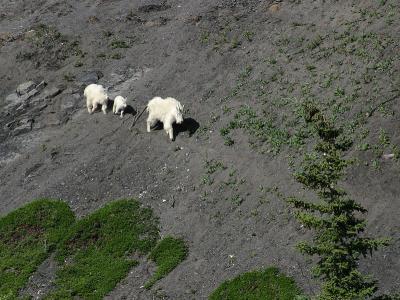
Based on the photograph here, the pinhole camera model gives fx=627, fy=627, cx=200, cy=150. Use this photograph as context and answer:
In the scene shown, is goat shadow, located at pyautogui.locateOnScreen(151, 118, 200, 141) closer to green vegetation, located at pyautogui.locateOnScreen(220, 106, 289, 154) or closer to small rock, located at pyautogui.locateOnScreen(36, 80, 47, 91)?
green vegetation, located at pyautogui.locateOnScreen(220, 106, 289, 154)

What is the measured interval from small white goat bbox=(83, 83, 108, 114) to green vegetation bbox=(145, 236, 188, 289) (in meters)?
14.5

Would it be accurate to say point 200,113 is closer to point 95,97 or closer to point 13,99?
point 95,97

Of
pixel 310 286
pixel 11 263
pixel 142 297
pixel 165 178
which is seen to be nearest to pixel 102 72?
pixel 165 178

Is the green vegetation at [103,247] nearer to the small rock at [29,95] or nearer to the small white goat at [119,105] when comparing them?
the small white goat at [119,105]

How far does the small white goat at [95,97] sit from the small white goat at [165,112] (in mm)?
4509

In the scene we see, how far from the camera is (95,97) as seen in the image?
45.1 m

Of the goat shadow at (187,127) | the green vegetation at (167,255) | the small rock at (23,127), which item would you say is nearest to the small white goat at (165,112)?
the goat shadow at (187,127)

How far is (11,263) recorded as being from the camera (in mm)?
34688

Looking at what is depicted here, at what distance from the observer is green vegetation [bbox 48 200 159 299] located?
105 feet

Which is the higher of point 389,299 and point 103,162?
point 389,299

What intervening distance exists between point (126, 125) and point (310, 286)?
769 inches

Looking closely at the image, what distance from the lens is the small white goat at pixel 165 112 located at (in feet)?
133

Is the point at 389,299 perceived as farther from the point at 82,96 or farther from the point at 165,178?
the point at 82,96

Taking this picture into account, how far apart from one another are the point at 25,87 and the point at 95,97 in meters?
8.23
